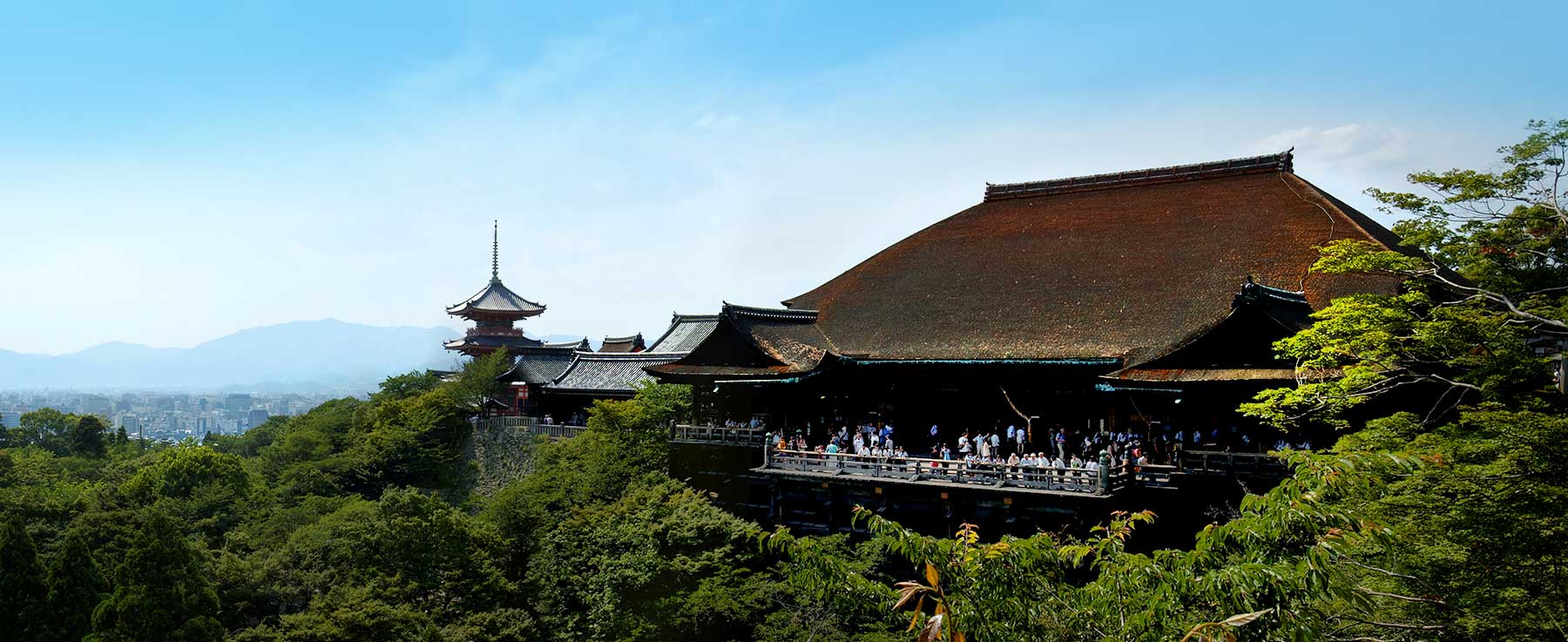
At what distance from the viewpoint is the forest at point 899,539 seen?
894 centimetres

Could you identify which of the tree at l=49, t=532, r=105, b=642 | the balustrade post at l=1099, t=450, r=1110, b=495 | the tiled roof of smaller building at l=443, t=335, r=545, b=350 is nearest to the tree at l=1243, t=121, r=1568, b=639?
the balustrade post at l=1099, t=450, r=1110, b=495

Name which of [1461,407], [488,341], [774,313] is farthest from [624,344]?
[1461,407]

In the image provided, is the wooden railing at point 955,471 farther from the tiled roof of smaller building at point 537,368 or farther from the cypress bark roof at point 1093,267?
the tiled roof of smaller building at point 537,368

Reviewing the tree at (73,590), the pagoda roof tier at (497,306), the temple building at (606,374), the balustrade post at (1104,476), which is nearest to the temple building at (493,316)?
the pagoda roof tier at (497,306)

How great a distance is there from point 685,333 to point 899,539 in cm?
2994

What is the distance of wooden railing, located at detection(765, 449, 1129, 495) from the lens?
1866 centimetres

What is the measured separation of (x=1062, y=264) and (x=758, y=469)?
8.39 metres

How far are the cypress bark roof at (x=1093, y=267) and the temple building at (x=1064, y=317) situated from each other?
0.16 ft

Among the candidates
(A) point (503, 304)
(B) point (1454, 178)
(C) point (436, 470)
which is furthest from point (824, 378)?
(A) point (503, 304)

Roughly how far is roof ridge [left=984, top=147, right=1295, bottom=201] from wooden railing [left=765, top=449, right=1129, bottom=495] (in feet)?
34.1

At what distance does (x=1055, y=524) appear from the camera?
758 inches

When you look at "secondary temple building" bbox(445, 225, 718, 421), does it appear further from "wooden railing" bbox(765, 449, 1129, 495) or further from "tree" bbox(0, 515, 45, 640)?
"tree" bbox(0, 515, 45, 640)

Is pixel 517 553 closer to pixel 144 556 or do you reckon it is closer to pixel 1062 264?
pixel 144 556

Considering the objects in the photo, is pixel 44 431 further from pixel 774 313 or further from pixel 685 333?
pixel 774 313
